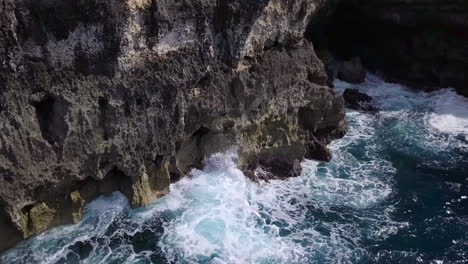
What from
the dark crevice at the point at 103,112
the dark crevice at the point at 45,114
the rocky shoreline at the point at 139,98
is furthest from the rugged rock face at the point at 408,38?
the dark crevice at the point at 45,114

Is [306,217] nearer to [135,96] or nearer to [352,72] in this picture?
[135,96]

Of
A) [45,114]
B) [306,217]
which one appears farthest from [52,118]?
[306,217]

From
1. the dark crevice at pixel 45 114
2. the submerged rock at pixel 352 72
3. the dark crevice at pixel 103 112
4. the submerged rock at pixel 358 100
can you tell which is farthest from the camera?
the submerged rock at pixel 352 72

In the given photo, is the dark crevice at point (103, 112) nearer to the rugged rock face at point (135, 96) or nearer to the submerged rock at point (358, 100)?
the rugged rock face at point (135, 96)

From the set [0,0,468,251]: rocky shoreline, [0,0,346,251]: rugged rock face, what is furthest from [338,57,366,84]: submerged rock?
[0,0,346,251]: rugged rock face

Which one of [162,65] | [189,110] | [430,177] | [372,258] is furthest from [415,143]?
[162,65]

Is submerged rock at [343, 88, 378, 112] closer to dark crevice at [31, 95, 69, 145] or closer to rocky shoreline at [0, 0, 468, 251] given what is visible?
rocky shoreline at [0, 0, 468, 251]
